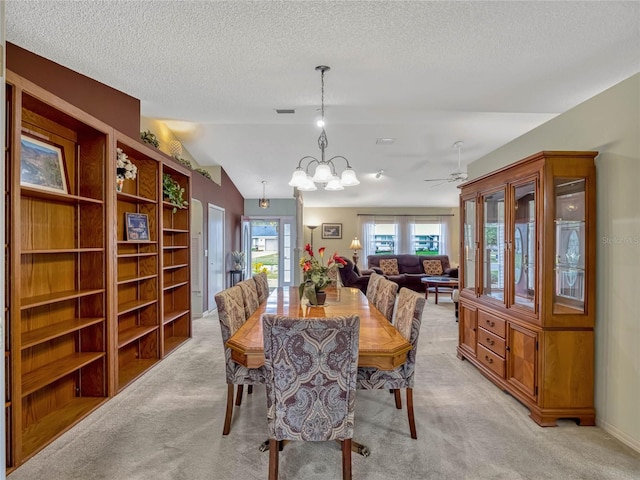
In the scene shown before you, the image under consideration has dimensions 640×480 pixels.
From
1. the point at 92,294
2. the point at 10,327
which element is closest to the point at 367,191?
the point at 92,294

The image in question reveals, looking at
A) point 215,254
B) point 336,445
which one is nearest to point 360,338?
point 336,445

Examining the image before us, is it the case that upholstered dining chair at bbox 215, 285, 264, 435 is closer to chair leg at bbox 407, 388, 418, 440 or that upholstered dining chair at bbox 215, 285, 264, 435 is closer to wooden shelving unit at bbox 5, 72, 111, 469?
chair leg at bbox 407, 388, 418, 440

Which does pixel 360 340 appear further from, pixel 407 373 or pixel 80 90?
pixel 80 90

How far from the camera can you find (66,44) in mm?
2338

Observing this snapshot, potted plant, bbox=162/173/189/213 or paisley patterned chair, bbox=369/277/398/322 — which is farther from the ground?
potted plant, bbox=162/173/189/213

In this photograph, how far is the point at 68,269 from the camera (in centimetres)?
285

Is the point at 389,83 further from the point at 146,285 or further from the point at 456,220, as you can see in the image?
the point at 456,220

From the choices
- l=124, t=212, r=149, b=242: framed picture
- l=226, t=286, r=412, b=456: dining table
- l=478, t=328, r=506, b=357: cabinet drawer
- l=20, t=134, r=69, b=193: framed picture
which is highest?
l=20, t=134, r=69, b=193: framed picture

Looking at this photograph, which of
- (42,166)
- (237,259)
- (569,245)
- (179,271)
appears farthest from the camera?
(237,259)

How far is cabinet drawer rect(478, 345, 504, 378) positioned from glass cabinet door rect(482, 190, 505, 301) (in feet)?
1.61

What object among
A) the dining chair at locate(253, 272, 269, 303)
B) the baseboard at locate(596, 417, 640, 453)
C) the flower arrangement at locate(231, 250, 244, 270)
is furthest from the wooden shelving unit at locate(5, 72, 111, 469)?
the flower arrangement at locate(231, 250, 244, 270)

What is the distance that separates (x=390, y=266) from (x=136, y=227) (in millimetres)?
6502

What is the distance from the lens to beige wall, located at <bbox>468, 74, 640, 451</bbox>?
226 centimetres

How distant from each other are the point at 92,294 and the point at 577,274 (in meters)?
3.60
